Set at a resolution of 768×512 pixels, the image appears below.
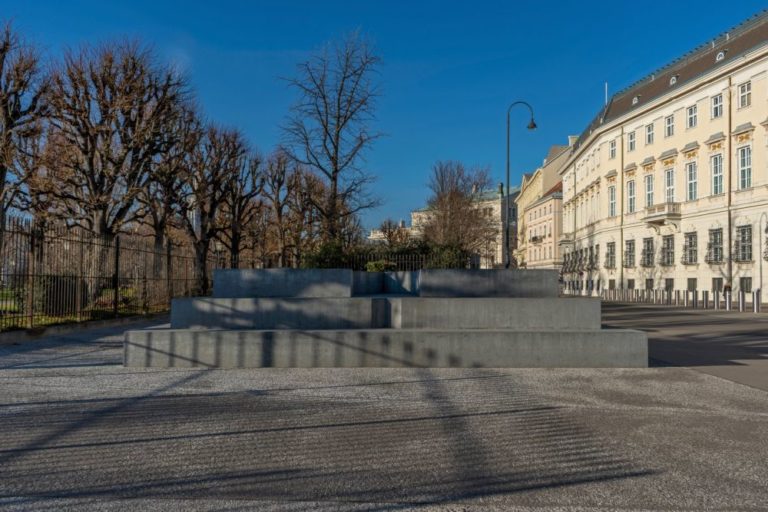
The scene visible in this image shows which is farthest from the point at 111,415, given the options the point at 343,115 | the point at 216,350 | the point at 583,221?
the point at 583,221

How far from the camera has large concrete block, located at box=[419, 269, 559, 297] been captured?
12.2 meters

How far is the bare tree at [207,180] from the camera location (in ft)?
96.3

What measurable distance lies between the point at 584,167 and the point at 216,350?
60.9 metres

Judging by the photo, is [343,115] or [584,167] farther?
[584,167]

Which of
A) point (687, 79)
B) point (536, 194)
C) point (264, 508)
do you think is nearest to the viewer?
point (264, 508)

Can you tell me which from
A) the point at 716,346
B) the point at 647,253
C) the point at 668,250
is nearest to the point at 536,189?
the point at 647,253

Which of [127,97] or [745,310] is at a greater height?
[127,97]

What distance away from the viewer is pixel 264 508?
3.86 meters

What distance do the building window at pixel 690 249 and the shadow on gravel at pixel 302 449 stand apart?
128 ft

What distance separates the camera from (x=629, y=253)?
162 feet

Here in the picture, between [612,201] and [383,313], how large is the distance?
49145 millimetres

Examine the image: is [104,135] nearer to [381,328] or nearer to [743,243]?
[381,328]

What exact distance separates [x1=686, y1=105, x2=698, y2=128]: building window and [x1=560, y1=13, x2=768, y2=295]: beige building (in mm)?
77

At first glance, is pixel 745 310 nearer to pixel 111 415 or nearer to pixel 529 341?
pixel 529 341
